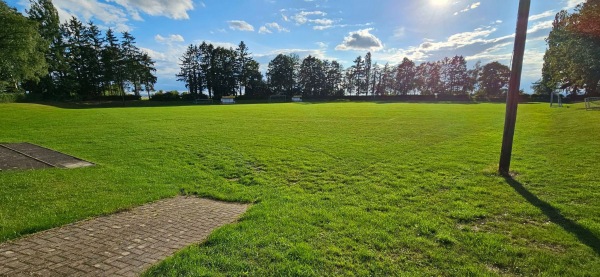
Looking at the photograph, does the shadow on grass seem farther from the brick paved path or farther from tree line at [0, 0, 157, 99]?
tree line at [0, 0, 157, 99]

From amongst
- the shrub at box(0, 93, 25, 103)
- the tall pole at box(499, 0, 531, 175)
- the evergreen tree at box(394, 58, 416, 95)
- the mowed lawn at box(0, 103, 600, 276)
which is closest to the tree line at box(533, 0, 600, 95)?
the mowed lawn at box(0, 103, 600, 276)

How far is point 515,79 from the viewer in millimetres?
7410

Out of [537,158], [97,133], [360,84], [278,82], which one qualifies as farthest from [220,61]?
[537,158]

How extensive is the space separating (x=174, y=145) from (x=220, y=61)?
80885 millimetres

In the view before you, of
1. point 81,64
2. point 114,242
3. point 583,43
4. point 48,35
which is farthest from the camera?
point 81,64

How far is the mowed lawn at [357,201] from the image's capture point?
367 cm

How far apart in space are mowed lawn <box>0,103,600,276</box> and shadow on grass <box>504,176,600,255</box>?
0.05 ft

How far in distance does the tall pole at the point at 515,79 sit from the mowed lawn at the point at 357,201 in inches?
21.5

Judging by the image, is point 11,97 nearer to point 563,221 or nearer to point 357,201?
point 357,201

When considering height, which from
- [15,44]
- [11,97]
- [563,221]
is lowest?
[563,221]

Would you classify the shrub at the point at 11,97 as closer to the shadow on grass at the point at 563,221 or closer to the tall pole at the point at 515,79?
the tall pole at the point at 515,79

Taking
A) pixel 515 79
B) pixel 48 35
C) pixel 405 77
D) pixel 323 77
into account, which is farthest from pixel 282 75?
pixel 515 79

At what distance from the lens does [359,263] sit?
11.9 ft

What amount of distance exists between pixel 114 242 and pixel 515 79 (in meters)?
9.19
